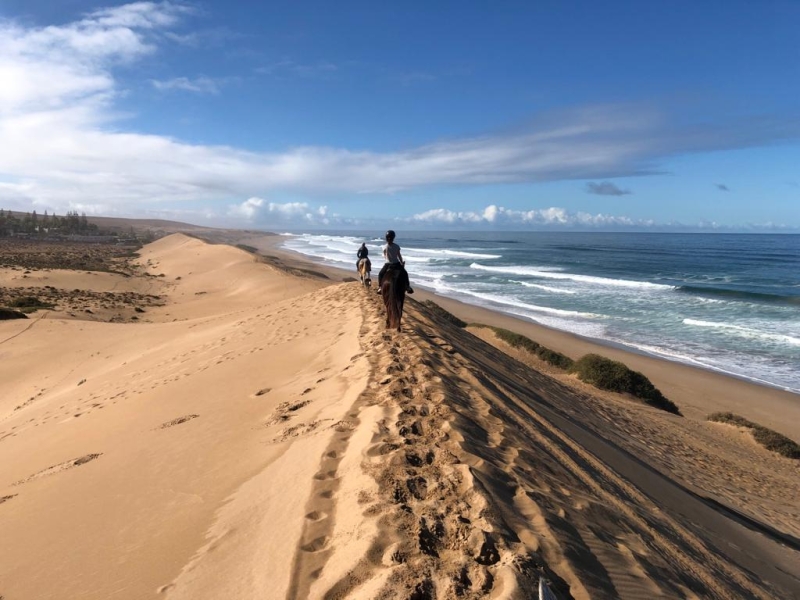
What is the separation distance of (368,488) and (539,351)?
1353 cm

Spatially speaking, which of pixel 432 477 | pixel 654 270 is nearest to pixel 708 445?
pixel 432 477

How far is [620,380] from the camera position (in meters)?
13.5

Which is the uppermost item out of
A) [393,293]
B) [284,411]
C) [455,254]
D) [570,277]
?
[393,293]

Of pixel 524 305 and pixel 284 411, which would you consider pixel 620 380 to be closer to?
pixel 284 411

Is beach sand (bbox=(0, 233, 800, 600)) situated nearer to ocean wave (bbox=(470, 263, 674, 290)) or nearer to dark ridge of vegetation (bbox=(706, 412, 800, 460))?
dark ridge of vegetation (bbox=(706, 412, 800, 460))

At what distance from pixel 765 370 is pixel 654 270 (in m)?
35.4

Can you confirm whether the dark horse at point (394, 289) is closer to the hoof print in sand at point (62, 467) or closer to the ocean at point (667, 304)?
the hoof print in sand at point (62, 467)

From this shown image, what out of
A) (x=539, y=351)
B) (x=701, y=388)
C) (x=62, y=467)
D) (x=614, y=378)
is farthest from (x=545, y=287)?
(x=62, y=467)

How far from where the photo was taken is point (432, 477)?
11.6 feet

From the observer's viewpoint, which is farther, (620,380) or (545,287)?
(545,287)

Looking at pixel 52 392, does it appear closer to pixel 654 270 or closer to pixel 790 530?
pixel 790 530

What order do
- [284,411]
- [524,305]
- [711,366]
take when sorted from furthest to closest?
1. [524,305]
2. [711,366]
3. [284,411]

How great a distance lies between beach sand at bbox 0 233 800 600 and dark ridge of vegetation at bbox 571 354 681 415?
2349 millimetres

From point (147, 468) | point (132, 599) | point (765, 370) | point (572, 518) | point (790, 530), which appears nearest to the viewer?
point (132, 599)
